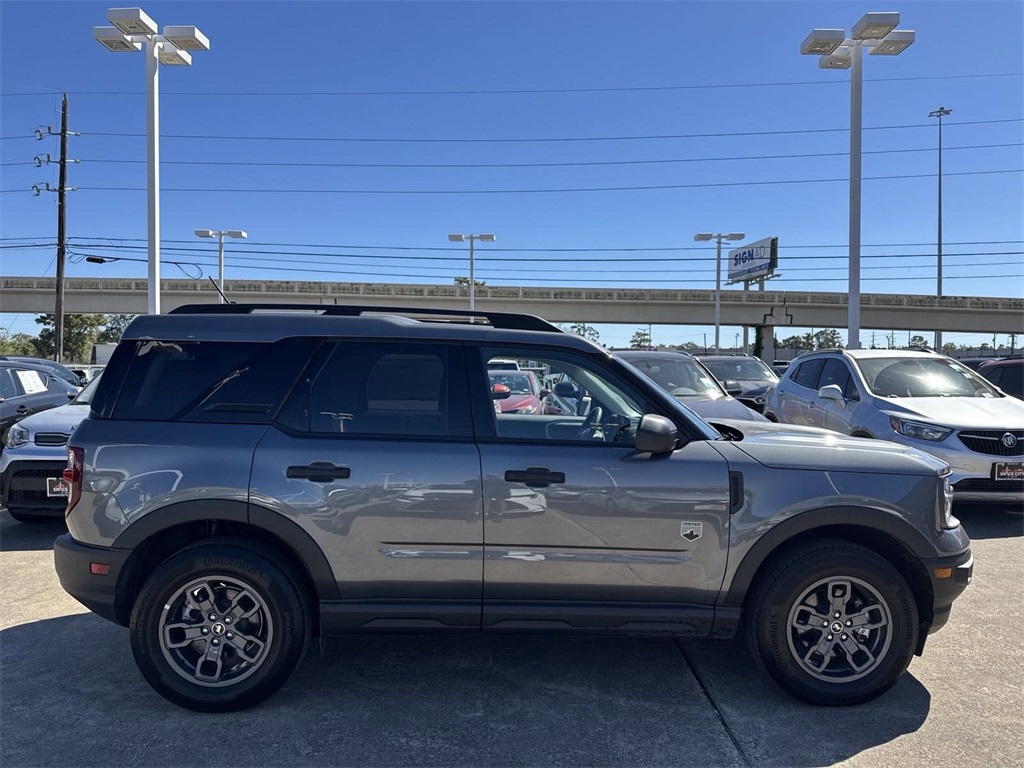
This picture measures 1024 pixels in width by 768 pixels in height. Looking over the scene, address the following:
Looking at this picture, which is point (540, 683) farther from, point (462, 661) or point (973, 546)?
point (973, 546)

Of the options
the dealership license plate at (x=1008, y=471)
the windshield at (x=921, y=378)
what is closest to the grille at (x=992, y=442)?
the dealership license plate at (x=1008, y=471)

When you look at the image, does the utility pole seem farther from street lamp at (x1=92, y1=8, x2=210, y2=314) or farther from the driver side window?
the driver side window

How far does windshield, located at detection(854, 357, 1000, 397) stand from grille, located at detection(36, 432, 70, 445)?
8632mm

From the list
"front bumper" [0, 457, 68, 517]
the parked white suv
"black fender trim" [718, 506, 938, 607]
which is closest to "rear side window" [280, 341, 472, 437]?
"black fender trim" [718, 506, 938, 607]

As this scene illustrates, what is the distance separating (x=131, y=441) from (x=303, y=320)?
1.02m

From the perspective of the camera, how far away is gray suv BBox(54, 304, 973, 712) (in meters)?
3.43

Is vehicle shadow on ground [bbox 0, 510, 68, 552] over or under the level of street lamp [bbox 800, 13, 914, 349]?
under

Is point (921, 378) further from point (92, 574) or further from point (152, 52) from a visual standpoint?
point (152, 52)

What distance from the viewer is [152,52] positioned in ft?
38.8

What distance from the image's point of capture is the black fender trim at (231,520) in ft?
11.3

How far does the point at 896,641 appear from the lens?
3.52m

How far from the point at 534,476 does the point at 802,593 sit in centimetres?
146

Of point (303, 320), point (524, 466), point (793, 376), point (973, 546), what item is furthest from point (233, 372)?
point (793, 376)

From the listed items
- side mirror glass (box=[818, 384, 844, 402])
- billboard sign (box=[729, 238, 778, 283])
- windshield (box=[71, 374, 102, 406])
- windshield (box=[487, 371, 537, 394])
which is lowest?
windshield (box=[71, 374, 102, 406])
